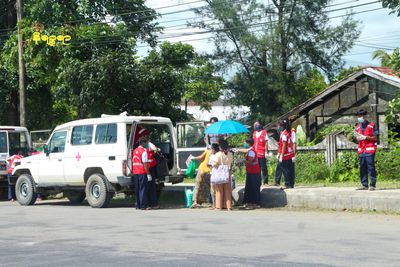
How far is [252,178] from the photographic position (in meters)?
→ 14.8

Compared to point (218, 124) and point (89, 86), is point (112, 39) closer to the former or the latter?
point (89, 86)

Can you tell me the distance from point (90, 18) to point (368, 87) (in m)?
12.9

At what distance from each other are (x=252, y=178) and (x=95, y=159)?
390 cm

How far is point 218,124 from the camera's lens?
16.1m

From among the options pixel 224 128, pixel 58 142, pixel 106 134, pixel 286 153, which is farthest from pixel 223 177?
pixel 58 142

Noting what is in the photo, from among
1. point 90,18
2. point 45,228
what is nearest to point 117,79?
point 90,18

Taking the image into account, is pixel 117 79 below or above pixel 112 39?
below

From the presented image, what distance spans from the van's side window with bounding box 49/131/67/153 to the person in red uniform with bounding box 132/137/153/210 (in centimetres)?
251

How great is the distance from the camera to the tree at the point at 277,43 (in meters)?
31.1

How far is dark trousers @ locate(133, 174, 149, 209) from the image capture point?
1502 centimetres

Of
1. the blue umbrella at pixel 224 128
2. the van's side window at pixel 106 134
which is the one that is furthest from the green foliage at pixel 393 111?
the van's side window at pixel 106 134

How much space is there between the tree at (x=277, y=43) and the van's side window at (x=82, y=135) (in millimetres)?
16382

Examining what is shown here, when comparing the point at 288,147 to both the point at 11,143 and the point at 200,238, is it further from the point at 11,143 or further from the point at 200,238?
the point at 11,143

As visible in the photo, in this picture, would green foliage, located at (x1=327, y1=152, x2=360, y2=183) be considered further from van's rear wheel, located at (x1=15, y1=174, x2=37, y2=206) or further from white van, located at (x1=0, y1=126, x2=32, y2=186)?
white van, located at (x1=0, y1=126, x2=32, y2=186)
